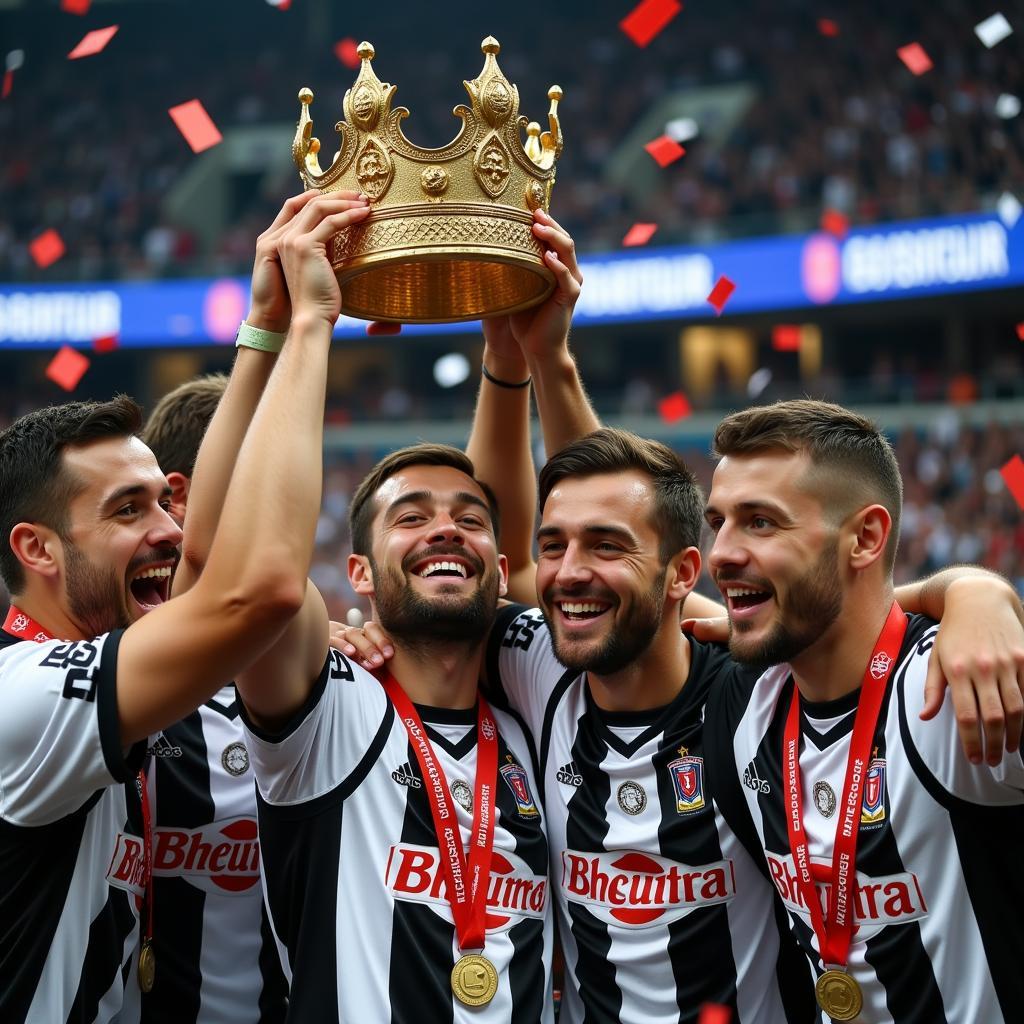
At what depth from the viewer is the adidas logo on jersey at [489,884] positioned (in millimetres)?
3131

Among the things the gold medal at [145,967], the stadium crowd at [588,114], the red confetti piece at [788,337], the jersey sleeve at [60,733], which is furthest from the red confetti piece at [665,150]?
the red confetti piece at [788,337]

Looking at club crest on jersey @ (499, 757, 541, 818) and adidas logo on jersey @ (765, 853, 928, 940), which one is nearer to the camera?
adidas logo on jersey @ (765, 853, 928, 940)

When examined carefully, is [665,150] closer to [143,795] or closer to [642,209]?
[143,795]

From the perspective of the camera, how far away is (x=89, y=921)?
2.91 meters

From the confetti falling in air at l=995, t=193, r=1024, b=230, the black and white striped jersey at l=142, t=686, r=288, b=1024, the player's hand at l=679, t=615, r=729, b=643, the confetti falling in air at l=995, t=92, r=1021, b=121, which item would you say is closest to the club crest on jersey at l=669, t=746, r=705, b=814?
the player's hand at l=679, t=615, r=729, b=643

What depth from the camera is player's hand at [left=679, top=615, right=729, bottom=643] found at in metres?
3.77

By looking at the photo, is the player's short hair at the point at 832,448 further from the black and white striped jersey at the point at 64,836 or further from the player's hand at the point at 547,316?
the black and white striped jersey at the point at 64,836

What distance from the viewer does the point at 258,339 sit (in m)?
2.90

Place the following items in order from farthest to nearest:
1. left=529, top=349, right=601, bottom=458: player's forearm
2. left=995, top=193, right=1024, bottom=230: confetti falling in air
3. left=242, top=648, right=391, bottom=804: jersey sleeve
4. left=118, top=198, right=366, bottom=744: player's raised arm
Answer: left=995, top=193, right=1024, bottom=230: confetti falling in air < left=529, top=349, right=601, bottom=458: player's forearm < left=242, top=648, right=391, bottom=804: jersey sleeve < left=118, top=198, right=366, bottom=744: player's raised arm

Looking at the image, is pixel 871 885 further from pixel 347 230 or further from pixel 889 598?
pixel 347 230

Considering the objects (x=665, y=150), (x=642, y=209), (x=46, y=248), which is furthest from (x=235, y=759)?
(x=642, y=209)

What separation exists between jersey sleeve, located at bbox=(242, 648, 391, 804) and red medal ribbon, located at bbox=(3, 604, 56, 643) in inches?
20.0

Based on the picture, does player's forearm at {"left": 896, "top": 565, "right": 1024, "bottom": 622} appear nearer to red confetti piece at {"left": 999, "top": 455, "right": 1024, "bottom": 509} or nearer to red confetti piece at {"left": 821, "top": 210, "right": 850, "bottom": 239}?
red confetti piece at {"left": 999, "top": 455, "right": 1024, "bottom": 509}

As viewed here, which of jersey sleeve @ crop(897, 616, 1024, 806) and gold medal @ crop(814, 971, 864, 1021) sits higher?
jersey sleeve @ crop(897, 616, 1024, 806)
